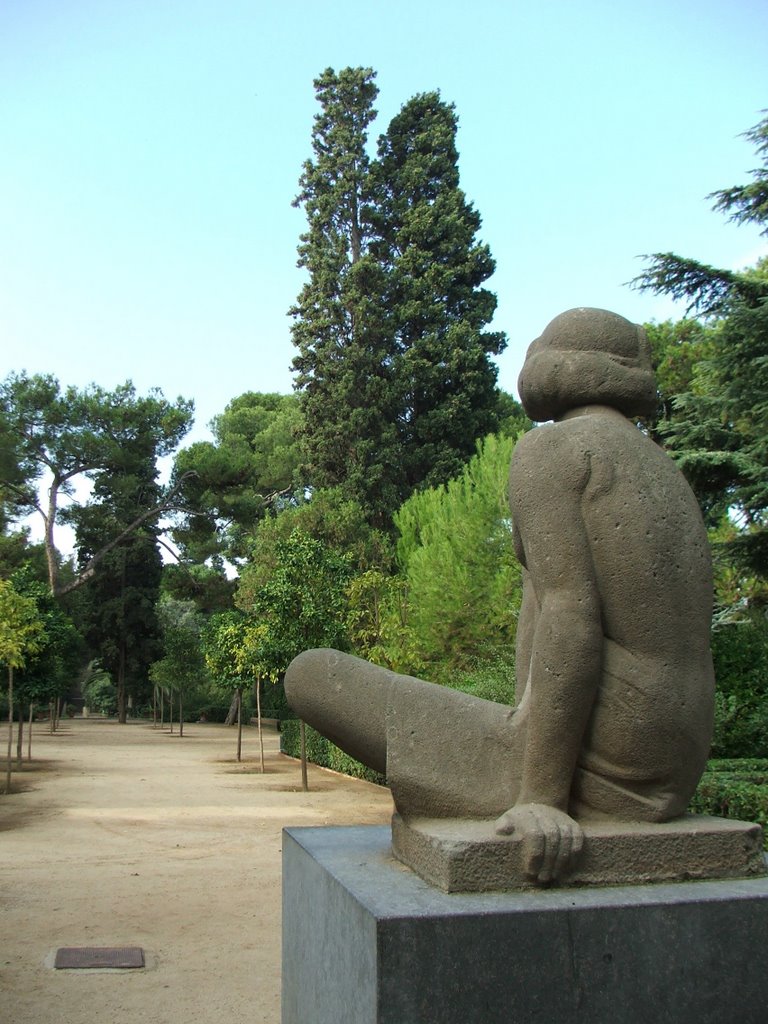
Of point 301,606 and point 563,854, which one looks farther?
point 301,606

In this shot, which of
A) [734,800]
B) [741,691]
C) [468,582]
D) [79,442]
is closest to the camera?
[734,800]

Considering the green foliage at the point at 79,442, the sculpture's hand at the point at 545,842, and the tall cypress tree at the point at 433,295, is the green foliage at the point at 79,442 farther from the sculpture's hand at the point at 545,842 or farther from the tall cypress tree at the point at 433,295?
the sculpture's hand at the point at 545,842

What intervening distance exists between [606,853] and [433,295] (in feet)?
81.7

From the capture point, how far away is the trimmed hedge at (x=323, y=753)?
18719mm

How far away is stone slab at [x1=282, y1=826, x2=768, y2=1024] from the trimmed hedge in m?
13.0

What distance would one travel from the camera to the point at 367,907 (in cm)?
251

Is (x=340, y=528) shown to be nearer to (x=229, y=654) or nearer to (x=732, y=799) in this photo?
(x=229, y=654)

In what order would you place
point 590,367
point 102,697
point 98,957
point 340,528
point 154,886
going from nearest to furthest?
point 590,367 < point 98,957 < point 154,886 < point 340,528 < point 102,697

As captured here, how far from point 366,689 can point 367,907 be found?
70cm

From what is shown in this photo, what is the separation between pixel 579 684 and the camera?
2816 mm

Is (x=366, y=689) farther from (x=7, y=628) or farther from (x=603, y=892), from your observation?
(x=7, y=628)

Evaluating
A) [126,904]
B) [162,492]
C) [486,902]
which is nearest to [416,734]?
[486,902]

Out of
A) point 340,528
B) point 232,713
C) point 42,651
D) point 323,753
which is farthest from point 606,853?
point 232,713

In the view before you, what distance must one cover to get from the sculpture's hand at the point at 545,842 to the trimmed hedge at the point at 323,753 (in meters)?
13.0
